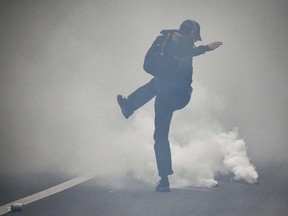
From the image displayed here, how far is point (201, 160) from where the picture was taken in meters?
8.98

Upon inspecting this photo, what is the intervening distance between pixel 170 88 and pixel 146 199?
6.85 feet

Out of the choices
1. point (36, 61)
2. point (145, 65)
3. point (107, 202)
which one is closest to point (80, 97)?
point (36, 61)

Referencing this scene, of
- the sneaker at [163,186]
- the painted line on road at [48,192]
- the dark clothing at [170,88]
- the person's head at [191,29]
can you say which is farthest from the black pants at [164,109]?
the painted line on road at [48,192]

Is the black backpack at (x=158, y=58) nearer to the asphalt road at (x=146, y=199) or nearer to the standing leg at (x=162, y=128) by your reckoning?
the standing leg at (x=162, y=128)

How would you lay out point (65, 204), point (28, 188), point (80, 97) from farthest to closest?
point (80, 97), point (28, 188), point (65, 204)

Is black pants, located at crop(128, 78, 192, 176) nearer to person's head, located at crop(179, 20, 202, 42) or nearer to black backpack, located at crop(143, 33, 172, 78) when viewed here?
black backpack, located at crop(143, 33, 172, 78)

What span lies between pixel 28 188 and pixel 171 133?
5.38 m

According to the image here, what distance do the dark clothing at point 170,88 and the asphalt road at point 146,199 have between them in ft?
2.04

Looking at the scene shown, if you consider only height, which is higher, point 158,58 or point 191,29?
point 191,29

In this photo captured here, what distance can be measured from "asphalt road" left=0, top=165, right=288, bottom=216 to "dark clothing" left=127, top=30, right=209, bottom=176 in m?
0.62

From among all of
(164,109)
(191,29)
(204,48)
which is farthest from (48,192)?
(191,29)

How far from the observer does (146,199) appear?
6480 mm

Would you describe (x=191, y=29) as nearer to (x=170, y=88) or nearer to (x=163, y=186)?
(x=170, y=88)

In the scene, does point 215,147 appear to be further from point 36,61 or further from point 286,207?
point 36,61
